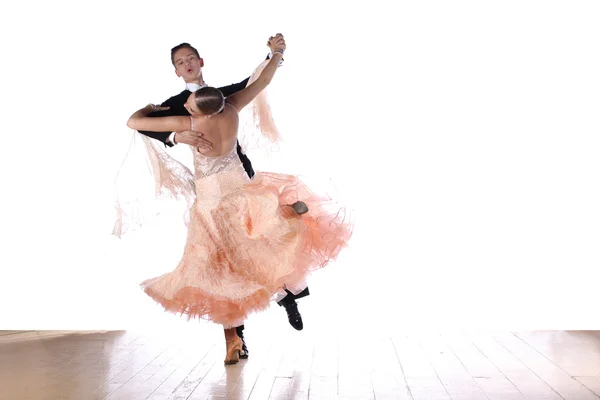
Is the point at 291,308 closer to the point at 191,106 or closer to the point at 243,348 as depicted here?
the point at 243,348

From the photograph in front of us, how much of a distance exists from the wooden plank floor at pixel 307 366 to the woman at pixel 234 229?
348 mm

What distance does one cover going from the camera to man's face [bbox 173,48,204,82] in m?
3.92

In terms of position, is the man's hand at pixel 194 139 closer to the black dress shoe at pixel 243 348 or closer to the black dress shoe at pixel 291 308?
the black dress shoe at pixel 291 308

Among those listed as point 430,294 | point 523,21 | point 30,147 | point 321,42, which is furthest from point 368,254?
point 30,147

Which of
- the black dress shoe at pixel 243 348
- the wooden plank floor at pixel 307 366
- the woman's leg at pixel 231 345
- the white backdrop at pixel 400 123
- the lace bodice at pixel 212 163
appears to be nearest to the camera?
the wooden plank floor at pixel 307 366

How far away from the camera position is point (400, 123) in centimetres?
510

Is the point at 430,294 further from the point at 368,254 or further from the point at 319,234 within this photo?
the point at 319,234

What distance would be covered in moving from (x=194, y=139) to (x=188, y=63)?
0.40 m

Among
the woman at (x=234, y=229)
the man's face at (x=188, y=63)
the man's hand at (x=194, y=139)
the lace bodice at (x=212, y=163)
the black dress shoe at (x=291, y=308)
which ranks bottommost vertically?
the black dress shoe at (x=291, y=308)

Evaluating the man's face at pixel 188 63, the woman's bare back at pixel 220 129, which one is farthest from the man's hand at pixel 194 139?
the man's face at pixel 188 63

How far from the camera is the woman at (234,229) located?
3.71m

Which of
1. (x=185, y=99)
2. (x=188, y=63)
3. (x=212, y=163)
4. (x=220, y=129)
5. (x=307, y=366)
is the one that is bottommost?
(x=307, y=366)

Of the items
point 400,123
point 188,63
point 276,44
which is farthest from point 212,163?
point 400,123

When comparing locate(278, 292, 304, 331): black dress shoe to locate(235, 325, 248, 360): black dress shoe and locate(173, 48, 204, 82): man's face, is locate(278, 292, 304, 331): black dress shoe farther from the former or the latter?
locate(173, 48, 204, 82): man's face
